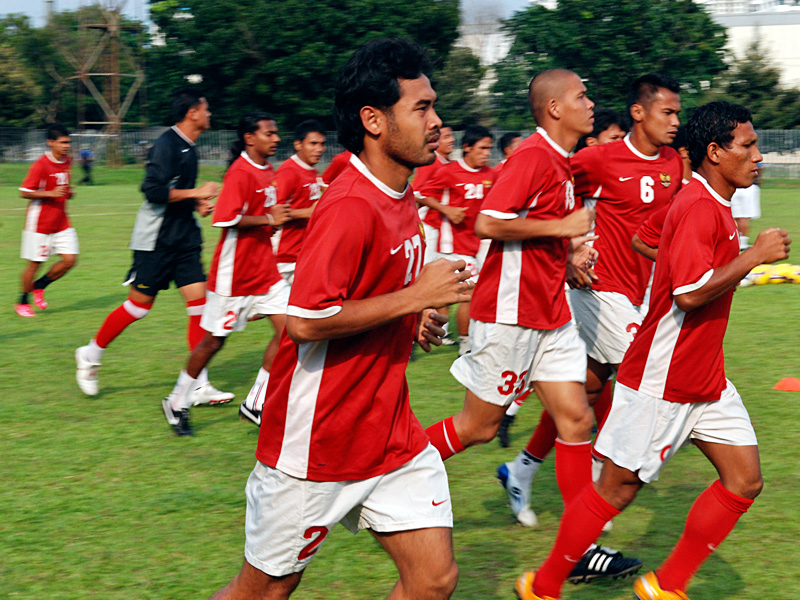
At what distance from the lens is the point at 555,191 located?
494cm

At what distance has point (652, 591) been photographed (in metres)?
3.99

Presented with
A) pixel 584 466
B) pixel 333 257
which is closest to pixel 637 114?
pixel 584 466

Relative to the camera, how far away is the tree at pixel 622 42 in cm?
4597

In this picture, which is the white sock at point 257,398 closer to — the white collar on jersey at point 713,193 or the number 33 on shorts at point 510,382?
the number 33 on shorts at point 510,382

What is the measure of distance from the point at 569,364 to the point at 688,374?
1.01 m

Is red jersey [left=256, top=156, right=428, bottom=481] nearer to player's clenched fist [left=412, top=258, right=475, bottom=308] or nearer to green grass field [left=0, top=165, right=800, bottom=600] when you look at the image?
player's clenched fist [left=412, top=258, right=475, bottom=308]

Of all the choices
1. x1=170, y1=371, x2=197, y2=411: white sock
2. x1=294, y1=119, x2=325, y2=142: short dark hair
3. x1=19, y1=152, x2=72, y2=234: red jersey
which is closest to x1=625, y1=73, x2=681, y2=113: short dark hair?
x1=170, y1=371, x2=197, y2=411: white sock

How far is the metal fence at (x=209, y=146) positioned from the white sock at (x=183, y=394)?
34.3 m

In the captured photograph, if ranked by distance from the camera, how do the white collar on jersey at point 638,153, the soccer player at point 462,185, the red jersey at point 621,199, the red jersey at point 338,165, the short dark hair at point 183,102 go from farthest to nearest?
the soccer player at point 462,185 → the red jersey at point 338,165 → the short dark hair at point 183,102 → the white collar on jersey at point 638,153 → the red jersey at point 621,199

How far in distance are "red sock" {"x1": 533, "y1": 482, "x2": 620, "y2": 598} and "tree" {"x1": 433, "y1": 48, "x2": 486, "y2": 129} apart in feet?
175

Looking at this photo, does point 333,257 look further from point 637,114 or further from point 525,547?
point 637,114

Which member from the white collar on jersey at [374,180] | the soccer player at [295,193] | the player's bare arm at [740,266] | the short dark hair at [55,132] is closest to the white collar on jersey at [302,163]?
the soccer player at [295,193]

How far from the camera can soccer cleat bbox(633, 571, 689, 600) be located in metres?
3.95

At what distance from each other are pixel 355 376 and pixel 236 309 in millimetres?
A: 4216
